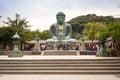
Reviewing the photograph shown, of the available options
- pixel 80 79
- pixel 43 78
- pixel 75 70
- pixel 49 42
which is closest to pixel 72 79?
pixel 80 79

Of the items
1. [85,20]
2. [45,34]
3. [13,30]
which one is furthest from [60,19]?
[85,20]

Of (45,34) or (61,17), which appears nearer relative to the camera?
(61,17)

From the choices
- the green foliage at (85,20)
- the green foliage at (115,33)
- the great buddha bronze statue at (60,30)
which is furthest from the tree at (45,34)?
the great buddha bronze statue at (60,30)

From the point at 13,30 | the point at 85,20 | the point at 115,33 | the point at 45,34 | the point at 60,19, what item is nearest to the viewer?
the point at 60,19

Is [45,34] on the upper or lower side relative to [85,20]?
lower

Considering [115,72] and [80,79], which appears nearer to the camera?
[80,79]

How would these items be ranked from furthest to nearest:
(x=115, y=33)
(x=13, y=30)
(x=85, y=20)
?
(x=85, y=20), (x=13, y=30), (x=115, y=33)

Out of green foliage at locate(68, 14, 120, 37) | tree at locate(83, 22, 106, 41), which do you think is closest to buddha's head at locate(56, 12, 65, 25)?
tree at locate(83, 22, 106, 41)

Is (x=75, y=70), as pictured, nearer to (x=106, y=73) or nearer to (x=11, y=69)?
(x=106, y=73)

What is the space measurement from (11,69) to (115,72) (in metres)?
5.71

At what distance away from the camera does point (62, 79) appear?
12234mm

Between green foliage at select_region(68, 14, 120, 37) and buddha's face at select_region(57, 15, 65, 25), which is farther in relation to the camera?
green foliage at select_region(68, 14, 120, 37)

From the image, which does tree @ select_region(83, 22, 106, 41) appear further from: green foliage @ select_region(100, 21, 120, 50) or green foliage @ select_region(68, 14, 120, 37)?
green foliage @ select_region(68, 14, 120, 37)

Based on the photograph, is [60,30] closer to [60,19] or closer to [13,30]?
[60,19]
